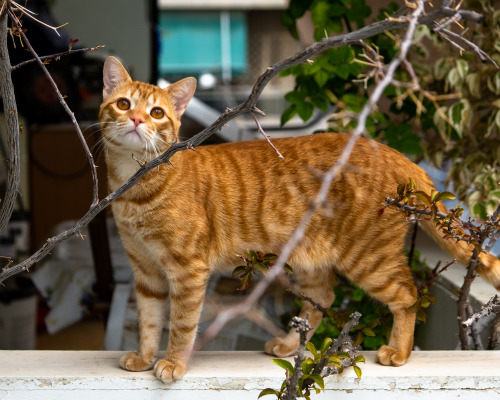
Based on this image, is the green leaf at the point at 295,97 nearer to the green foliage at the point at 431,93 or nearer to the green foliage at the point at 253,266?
the green foliage at the point at 431,93

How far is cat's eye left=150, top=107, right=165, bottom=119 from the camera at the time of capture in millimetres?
1348

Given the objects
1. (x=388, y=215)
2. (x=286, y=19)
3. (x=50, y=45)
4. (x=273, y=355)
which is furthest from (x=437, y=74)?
(x=50, y=45)

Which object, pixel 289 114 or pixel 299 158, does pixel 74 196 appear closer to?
pixel 289 114

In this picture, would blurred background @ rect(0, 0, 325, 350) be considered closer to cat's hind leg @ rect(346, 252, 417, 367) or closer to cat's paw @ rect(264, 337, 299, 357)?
cat's paw @ rect(264, 337, 299, 357)

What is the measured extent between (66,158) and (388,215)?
2.98 meters

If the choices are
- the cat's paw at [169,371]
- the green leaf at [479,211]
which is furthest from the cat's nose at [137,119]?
the green leaf at [479,211]

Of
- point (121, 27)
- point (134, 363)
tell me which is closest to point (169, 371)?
point (134, 363)

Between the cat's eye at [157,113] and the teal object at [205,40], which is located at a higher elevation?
the cat's eye at [157,113]

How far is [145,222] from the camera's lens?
134cm

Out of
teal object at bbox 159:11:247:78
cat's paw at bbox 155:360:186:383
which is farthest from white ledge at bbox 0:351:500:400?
teal object at bbox 159:11:247:78

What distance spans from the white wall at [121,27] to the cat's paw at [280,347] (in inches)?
166

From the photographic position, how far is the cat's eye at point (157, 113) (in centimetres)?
135

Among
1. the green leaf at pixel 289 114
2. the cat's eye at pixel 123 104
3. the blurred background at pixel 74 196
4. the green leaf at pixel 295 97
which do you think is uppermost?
the cat's eye at pixel 123 104

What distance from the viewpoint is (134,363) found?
4.46 ft
